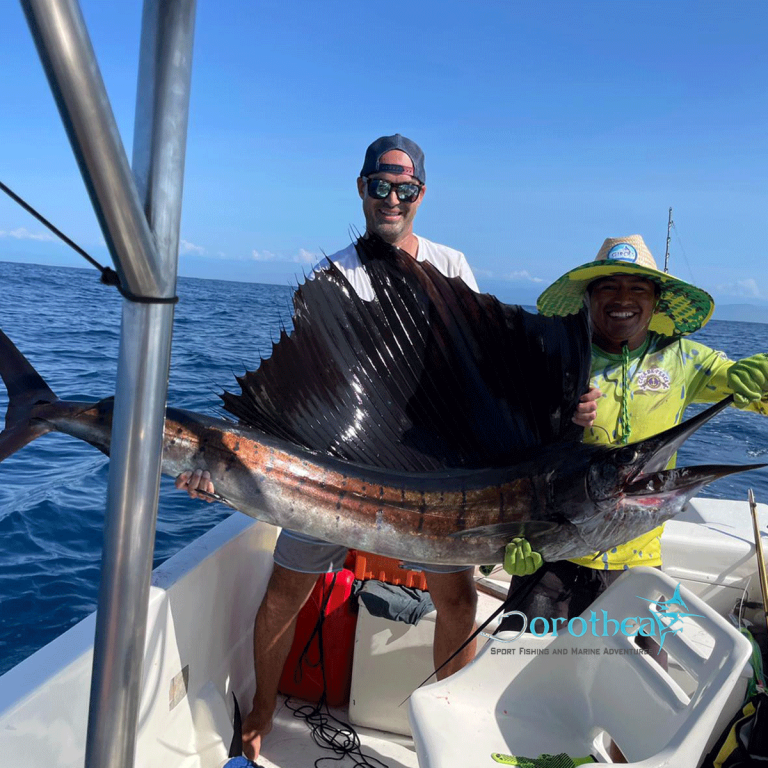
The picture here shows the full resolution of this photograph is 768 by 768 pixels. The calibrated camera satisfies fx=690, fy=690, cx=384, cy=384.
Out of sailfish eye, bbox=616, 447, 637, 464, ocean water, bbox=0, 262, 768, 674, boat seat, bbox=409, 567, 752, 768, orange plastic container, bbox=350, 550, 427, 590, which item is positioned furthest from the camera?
ocean water, bbox=0, 262, 768, 674

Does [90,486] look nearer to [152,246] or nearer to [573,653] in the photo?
[573,653]

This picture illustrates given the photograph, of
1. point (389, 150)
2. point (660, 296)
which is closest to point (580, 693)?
point (660, 296)

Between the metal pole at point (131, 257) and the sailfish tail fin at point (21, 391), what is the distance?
81cm

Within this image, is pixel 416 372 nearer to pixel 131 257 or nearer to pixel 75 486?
pixel 131 257

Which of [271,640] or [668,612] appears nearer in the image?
[668,612]

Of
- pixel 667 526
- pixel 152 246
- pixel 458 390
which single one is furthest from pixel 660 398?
pixel 152 246

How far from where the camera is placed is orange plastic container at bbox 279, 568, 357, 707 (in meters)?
2.40

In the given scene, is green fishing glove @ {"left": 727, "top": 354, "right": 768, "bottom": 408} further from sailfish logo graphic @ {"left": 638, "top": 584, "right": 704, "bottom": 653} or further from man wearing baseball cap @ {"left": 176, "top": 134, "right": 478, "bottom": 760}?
man wearing baseball cap @ {"left": 176, "top": 134, "right": 478, "bottom": 760}

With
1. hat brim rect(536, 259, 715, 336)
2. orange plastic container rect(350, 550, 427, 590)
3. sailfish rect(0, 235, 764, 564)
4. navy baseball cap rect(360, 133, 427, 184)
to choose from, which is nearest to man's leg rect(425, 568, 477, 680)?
orange plastic container rect(350, 550, 427, 590)

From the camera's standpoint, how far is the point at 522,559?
164cm

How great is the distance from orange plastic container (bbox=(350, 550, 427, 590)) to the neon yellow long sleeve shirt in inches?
26.3

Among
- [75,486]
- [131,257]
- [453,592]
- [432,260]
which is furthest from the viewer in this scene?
[75,486]

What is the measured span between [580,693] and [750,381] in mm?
863

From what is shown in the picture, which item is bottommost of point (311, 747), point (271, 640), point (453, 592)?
point (311, 747)
